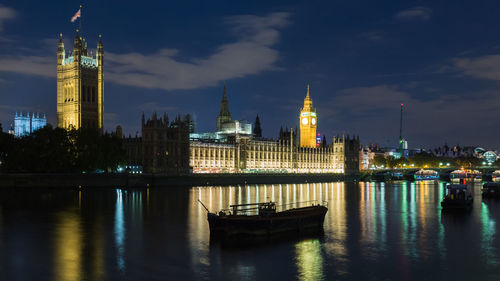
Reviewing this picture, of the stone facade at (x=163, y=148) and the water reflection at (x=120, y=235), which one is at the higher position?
the stone facade at (x=163, y=148)

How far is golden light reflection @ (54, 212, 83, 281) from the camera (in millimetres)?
24411

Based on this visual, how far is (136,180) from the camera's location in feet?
304

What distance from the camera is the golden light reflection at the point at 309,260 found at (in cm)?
2486

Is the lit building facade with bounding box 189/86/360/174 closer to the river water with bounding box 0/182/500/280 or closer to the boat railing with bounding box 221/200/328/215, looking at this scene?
the boat railing with bounding box 221/200/328/215

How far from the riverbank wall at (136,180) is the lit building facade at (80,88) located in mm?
30687

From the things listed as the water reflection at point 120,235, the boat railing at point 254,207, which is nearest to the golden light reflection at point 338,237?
the boat railing at point 254,207

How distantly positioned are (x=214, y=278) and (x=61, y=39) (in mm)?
121674

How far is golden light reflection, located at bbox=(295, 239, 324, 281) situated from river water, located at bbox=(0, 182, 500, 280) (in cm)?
5

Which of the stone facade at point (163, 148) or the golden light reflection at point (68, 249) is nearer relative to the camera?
the golden light reflection at point (68, 249)

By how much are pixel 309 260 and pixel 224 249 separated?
16.6 feet

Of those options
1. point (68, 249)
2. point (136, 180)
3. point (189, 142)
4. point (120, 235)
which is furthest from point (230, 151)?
point (68, 249)

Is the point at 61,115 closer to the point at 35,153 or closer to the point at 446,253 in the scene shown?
the point at 35,153

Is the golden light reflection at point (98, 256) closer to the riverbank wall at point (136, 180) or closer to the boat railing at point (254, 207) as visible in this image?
the boat railing at point (254, 207)

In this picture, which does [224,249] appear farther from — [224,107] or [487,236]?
[224,107]
